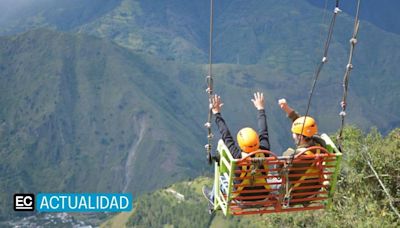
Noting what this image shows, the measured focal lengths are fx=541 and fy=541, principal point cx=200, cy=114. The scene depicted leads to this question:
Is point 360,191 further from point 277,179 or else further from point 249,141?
point 249,141

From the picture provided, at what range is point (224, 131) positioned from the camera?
13117 millimetres

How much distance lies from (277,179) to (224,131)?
5.59ft

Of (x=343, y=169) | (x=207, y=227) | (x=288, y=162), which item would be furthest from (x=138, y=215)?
(x=288, y=162)

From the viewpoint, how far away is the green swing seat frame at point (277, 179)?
12.3 m

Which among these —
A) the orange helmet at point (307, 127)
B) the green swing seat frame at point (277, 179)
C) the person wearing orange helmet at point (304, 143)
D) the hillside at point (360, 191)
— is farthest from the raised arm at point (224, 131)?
the hillside at point (360, 191)

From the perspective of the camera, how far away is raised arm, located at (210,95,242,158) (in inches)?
493

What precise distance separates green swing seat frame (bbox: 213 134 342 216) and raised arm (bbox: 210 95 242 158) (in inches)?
5.0

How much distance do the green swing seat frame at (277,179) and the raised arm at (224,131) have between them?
0.42ft

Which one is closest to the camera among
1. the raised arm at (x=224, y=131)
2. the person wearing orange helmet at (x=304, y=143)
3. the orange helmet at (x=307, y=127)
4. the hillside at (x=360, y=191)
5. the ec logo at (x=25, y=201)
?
the raised arm at (x=224, y=131)

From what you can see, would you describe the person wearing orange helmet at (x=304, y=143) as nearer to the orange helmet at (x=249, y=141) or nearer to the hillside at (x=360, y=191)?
the orange helmet at (x=249, y=141)

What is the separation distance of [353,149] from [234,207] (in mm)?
10519

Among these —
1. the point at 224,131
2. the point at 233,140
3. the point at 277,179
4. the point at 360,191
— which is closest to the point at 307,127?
the point at 277,179

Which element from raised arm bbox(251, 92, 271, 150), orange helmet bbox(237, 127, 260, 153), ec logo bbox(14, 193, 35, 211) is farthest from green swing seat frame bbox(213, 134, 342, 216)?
ec logo bbox(14, 193, 35, 211)

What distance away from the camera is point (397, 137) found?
80.9 ft
